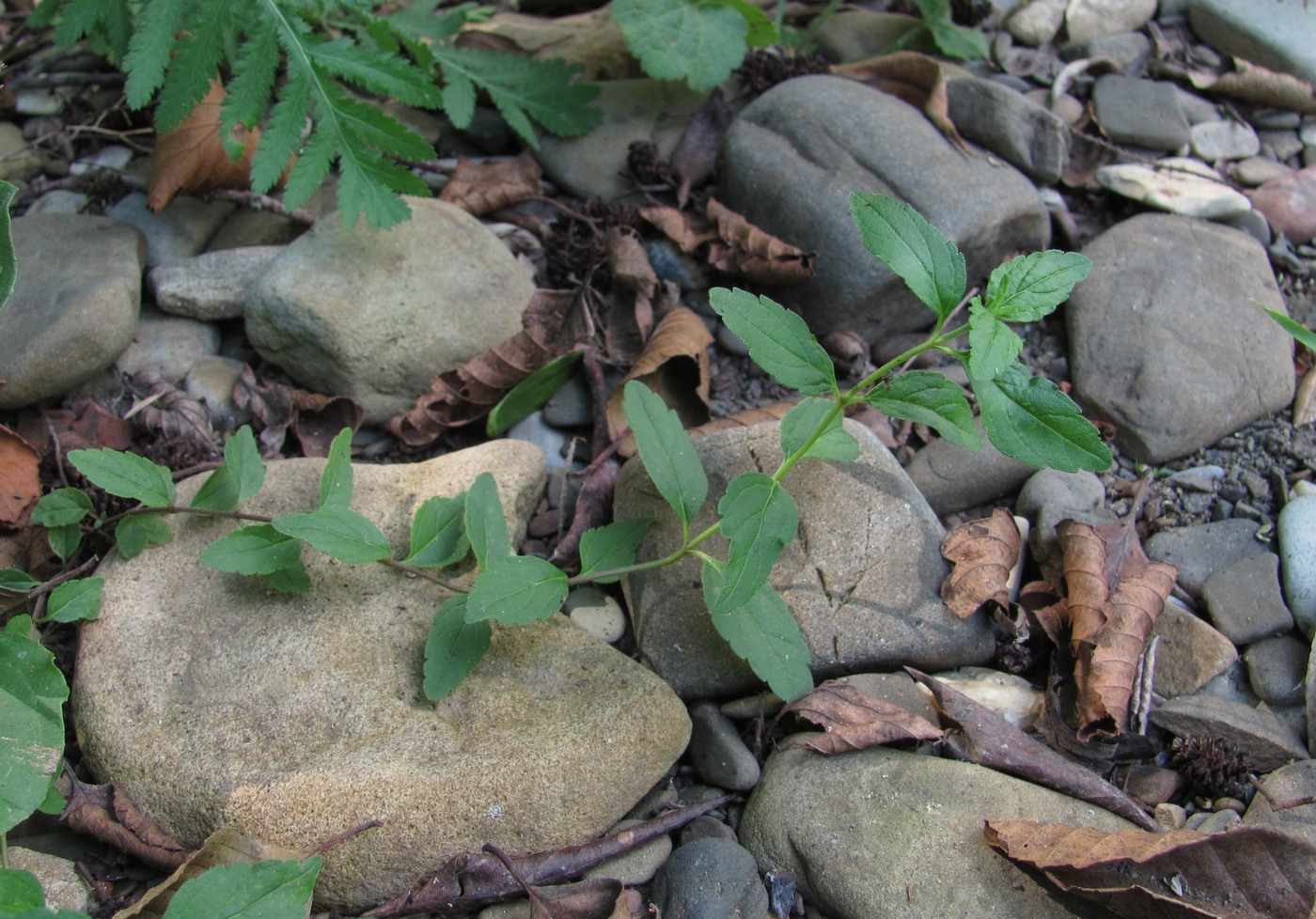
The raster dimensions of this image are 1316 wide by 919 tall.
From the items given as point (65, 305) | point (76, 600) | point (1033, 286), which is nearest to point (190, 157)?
point (65, 305)

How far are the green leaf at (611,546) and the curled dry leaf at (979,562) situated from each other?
0.85m

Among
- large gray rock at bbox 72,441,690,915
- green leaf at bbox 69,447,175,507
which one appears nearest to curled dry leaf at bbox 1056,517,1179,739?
large gray rock at bbox 72,441,690,915

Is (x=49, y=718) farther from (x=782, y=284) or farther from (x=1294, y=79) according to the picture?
(x=1294, y=79)

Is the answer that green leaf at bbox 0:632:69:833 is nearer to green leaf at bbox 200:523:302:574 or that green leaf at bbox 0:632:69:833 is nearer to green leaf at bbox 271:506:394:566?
green leaf at bbox 200:523:302:574

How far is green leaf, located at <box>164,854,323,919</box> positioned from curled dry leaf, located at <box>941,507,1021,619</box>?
1.72m

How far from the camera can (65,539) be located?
2.71 m

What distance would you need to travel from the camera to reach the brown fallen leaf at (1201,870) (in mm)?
2148

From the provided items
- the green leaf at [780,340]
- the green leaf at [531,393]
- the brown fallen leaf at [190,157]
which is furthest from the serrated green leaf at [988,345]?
the brown fallen leaf at [190,157]

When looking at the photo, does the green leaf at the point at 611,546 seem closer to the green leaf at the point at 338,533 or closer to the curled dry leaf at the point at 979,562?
the green leaf at the point at 338,533

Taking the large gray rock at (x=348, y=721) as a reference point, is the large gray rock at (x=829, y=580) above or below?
above

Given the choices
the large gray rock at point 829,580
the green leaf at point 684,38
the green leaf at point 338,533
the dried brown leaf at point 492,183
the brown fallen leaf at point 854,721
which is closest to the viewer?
the green leaf at point 338,533

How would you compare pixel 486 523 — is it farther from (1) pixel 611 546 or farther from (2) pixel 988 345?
(2) pixel 988 345

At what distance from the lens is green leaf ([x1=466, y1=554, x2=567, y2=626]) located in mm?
2293

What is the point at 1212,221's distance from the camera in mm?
3797
